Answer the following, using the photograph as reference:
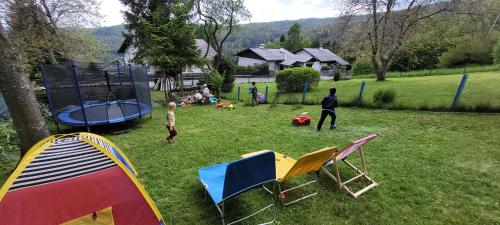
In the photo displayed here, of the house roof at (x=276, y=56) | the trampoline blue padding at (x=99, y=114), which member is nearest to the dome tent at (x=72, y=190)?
the trampoline blue padding at (x=99, y=114)

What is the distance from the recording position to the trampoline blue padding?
7.91m

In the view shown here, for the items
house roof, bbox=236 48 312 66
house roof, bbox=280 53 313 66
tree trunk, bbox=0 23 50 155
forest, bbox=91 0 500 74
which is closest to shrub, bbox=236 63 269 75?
house roof, bbox=236 48 312 66

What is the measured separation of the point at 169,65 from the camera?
13.4m

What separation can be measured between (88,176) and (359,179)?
13.9 feet

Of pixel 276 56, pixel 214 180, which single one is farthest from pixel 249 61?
pixel 214 180

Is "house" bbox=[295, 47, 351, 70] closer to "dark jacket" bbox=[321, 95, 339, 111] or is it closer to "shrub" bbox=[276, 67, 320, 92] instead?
"shrub" bbox=[276, 67, 320, 92]

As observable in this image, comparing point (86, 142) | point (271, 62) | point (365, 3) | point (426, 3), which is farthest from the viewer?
point (271, 62)

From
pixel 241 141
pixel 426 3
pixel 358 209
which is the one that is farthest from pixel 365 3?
pixel 358 209

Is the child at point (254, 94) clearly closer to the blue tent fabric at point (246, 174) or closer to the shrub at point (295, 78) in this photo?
the shrub at point (295, 78)

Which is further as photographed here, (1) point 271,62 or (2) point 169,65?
(1) point 271,62

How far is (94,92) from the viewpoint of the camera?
9.88 m

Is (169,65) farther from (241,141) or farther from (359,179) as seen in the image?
(359,179)

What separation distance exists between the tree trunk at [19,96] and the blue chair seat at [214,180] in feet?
10.8

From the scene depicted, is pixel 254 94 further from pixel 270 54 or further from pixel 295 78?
pixel 270 54
